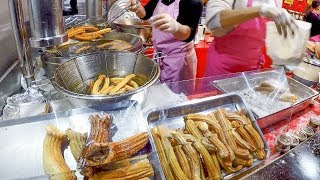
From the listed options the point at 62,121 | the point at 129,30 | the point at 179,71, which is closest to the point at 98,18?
the point at 129,30

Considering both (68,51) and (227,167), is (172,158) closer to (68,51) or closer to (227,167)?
(227,167)

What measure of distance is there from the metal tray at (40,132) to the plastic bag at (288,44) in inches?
37.6

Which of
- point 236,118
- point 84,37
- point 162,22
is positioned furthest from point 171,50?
point 236,118

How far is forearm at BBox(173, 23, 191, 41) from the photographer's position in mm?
2479

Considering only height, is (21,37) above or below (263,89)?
above

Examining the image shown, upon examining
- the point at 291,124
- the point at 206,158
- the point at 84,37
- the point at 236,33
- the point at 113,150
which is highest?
the point at 236,33

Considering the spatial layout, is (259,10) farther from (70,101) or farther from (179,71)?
(70,101)

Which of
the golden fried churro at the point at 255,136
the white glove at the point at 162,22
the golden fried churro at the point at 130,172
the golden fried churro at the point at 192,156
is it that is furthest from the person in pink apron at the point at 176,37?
the golden fried churro at the point at 130,172

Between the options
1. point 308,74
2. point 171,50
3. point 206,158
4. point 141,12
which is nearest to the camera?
point 206,158

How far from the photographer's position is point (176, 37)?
2656 millimetres

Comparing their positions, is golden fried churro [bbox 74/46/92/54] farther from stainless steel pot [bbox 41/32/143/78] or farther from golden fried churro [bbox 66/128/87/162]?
golden fried churro [bbox 66/128/87/162]

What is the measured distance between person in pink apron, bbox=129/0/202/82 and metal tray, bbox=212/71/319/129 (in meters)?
0.71

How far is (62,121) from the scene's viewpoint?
133cm

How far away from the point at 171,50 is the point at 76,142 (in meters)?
1.90
